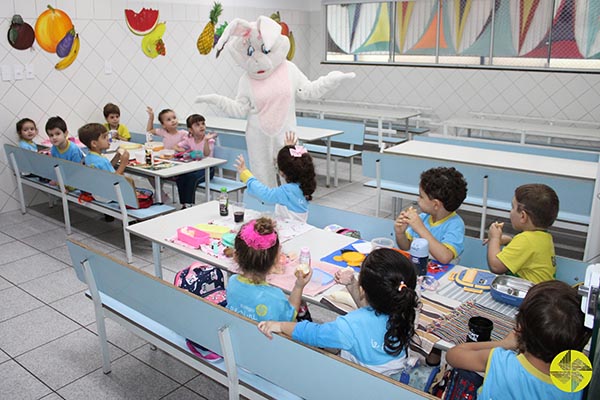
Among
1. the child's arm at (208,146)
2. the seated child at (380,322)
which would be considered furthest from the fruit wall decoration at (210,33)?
the seated child at (380,322)

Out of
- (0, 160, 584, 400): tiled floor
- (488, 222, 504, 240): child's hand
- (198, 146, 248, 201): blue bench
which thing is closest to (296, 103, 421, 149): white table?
(198, 146, 248, 201): blue bench

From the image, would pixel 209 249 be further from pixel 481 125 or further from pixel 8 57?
pixel 481 125

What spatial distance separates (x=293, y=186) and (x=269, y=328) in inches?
63.7

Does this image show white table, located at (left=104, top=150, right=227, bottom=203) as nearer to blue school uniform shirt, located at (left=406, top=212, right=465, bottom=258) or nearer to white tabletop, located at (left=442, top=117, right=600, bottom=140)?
blue school uniform shirt, located at (left=406, top=212, right=465, bottom=258)

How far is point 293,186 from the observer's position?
11.3ft

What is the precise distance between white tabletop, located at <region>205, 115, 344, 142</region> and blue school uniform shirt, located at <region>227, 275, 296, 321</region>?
4136 mm

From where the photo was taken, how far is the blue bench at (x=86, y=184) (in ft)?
14.1

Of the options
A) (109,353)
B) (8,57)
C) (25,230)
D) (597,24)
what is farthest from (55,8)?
(597,24)

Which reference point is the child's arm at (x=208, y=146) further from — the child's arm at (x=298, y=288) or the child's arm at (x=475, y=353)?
the child's arm at (x=475, y=353)

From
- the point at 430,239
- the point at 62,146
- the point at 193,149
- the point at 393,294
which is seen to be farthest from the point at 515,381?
the point at 62,146

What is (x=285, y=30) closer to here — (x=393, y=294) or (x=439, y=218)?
(x=439, y=218)

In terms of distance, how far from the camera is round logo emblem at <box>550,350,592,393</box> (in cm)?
128

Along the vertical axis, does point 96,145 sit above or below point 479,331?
above

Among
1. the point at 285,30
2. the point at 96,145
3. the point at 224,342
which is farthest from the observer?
the point at 285,30
